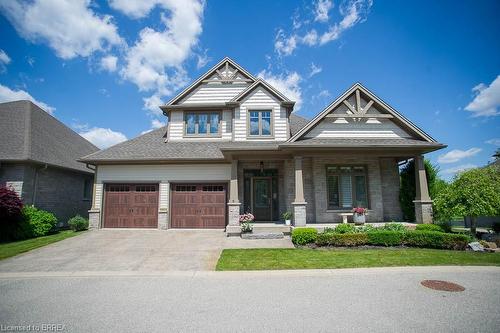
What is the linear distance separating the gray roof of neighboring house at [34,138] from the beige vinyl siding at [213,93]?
871cm

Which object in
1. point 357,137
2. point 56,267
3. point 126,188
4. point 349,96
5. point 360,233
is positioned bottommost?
point 56,267

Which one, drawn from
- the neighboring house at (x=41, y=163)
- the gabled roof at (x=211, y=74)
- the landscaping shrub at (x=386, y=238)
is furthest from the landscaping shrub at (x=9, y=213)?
the landscaping shrub at (x=386, y=238)

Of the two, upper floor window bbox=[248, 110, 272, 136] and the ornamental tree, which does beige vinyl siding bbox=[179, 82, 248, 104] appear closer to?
upper floor window bbox=[248, 110, 272, 136]

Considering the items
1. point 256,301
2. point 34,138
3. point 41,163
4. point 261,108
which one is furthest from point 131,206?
point 256,301

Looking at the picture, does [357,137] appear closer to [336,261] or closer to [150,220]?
[336,261]

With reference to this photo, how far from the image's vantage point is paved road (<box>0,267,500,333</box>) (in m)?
4.06

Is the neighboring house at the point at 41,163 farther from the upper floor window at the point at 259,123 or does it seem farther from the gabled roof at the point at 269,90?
the upper floor window at the point at 259,123

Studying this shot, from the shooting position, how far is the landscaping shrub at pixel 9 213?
11790mm

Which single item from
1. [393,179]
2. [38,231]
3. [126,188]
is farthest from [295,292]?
[38,231]

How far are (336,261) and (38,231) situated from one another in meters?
14.7

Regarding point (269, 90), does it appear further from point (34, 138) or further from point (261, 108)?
point (34, 138)

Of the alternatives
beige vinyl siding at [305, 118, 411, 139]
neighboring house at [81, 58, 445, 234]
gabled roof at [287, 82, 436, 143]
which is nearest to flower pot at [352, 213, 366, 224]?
neighboring house at [81, 58, 445, 234]

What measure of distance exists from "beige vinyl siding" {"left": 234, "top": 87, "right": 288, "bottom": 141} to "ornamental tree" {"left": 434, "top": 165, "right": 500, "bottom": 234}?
845 cm

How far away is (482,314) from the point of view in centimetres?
438
